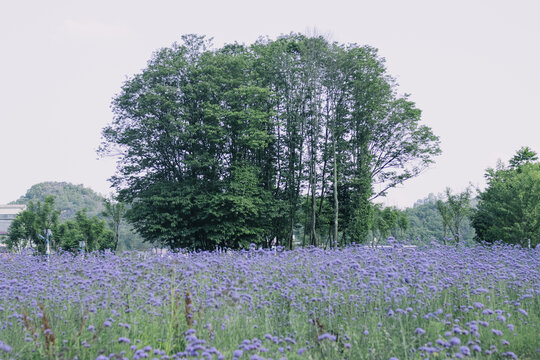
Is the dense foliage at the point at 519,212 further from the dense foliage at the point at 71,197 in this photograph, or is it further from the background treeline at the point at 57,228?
the dense foliage at the point at 71,197

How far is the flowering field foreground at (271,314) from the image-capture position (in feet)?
15.8

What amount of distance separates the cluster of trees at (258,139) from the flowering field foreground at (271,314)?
17.6m

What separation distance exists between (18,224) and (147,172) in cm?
1841

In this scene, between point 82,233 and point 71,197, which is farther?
point 71,197

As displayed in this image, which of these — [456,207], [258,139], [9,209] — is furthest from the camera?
[9,209]

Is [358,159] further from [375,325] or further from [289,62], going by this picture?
[375,325]

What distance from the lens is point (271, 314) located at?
6375mm

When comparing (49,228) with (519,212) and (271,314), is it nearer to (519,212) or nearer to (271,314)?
(271,314)

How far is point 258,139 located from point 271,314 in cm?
2016

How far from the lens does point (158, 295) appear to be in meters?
6.34

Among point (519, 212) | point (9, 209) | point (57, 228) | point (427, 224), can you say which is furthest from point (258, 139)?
point (9, 209)

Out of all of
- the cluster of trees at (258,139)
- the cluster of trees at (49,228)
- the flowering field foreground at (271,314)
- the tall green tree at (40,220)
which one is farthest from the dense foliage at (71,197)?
the flowering field foreground at (271,314)

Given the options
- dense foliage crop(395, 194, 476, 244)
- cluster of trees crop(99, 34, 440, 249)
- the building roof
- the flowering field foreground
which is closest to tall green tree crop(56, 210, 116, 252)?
cluster of trees crop(99, 34, 440, 249)

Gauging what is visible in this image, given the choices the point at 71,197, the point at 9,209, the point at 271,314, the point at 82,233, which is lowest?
the point at 271,314
